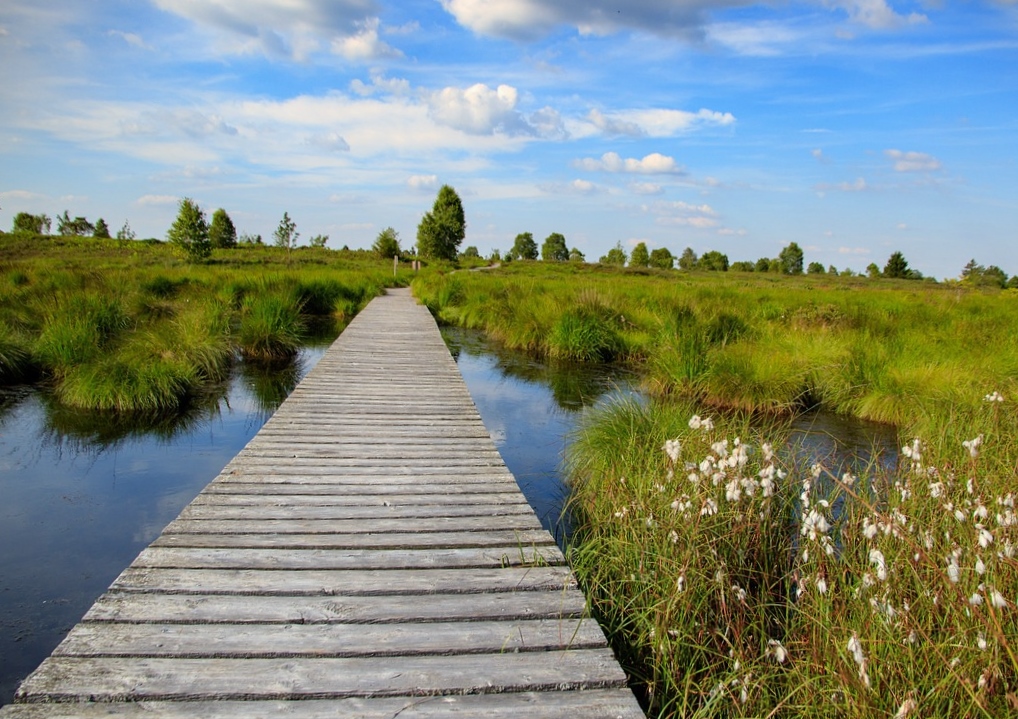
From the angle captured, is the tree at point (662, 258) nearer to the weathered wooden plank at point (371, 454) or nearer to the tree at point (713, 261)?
the tree at point (713, 261)

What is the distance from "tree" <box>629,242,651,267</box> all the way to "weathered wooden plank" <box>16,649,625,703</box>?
211ft

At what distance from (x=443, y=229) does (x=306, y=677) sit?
5141cm

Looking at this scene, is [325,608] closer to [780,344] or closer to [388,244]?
[780,344]

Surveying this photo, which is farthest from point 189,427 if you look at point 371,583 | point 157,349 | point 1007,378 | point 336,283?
point 336,283

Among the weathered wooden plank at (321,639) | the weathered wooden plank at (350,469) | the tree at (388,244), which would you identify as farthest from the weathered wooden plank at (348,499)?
the tree at (388,244)

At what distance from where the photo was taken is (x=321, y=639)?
90.7 inches

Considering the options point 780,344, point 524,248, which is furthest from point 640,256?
point 780,344

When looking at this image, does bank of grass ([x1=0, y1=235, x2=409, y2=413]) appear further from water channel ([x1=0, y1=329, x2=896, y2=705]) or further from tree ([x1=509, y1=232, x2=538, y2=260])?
tree ([x1=509, y1=232, x2=538, y2=260])

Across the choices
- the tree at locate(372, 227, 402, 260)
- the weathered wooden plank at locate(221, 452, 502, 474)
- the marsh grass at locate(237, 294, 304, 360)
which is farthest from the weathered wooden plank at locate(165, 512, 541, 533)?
the tree at locate(372, 227, 402, 260)

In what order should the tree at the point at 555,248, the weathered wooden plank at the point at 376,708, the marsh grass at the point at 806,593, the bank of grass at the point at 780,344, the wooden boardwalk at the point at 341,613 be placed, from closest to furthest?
the weathered wooden plank at the point at 376,708
the wooden boardwalk at the point at 341,613
the marsh grass at the point at 806,593
the bank of grass at the point at 780,344
the tree at the point at 555,248

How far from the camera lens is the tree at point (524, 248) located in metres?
66.6

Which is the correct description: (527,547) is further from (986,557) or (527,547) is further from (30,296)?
(30,296)

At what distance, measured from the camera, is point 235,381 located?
922 cm

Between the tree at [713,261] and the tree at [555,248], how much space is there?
13640mm
